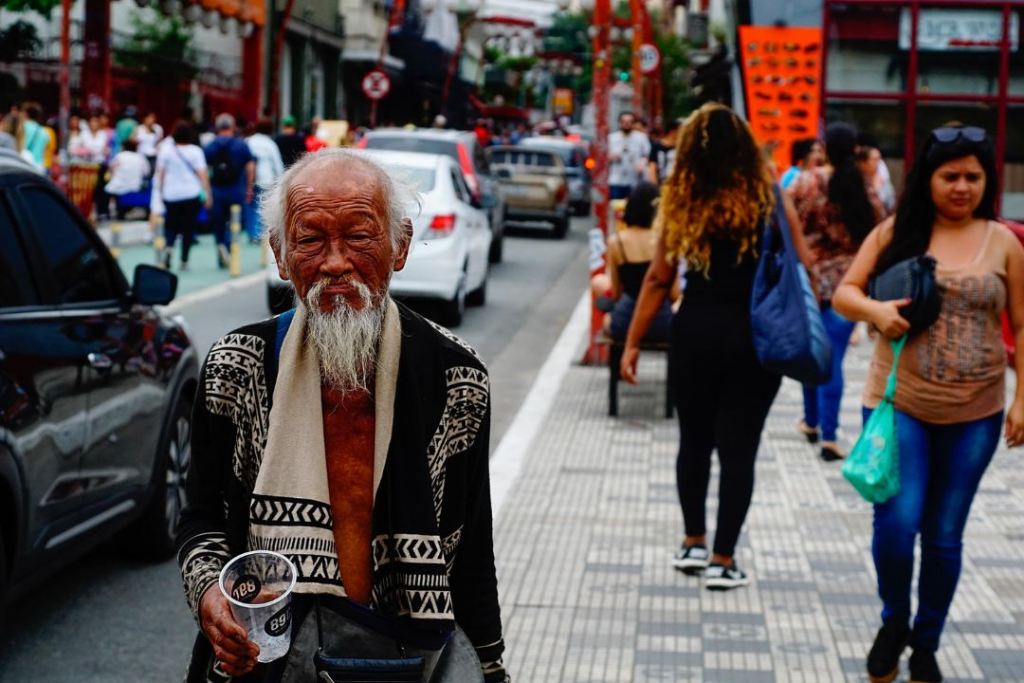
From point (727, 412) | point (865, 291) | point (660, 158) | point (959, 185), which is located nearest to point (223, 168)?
point (660, 158)

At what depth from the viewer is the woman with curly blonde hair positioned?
6312 mm

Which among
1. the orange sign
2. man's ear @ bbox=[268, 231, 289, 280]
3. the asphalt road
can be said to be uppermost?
the orange sign

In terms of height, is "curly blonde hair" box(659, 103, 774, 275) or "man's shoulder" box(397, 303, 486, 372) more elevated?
"curly blonde hair" box(659, 103, 774, 275)

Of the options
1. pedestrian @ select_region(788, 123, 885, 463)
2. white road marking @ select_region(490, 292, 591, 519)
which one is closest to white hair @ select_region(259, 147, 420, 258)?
white road marking @ select_region(490, 292, 591, 519)

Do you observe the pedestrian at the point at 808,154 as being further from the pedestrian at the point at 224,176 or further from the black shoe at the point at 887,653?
the pedestrian at the point at 224,176

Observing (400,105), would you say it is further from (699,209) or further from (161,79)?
(699,209)

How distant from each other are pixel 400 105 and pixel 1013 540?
64.0m

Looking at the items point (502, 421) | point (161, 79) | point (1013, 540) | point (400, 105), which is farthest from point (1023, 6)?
point (400, 105)

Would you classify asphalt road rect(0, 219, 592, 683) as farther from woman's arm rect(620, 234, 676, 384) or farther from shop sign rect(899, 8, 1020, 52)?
shop sign rect(899, 8, 1020, 52)

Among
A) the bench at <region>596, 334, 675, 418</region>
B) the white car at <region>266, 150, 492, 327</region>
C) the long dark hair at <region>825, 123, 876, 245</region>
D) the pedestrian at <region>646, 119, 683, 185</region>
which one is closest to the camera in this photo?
the long dark hair at <region>825, 123, 876, 245</region>

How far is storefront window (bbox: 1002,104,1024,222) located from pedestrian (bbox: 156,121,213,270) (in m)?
9.76

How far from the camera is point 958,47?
1994 centimetres

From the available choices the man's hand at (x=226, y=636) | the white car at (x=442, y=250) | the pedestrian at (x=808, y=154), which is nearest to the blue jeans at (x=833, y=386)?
the pedestrian at (x=808, y=154)

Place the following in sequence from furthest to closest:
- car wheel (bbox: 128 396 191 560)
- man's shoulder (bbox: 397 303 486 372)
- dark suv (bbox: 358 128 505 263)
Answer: dark suv (bbox: 358 128 505 263) → car wheel (bbox: 128 396 191 560) → man's shoulder (bbox: 397 303 486 372)
